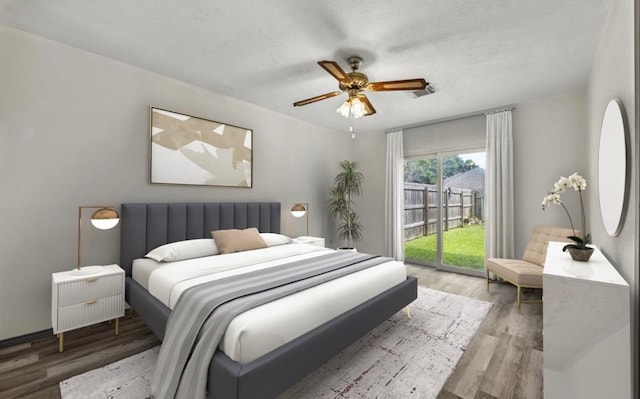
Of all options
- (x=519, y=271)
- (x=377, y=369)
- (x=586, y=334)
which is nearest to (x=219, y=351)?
(x=377, y=369)

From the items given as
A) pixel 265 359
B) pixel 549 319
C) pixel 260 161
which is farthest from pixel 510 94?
pixel 265 359

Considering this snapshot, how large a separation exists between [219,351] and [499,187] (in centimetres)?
435

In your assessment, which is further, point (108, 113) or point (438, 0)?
point (108, 113)

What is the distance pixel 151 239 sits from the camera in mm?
3084

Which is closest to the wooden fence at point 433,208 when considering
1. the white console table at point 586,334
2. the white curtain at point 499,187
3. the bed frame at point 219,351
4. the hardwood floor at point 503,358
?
the white curtain at point 499,187

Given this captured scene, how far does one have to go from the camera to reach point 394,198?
532cm

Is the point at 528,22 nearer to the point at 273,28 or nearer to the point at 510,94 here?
the point at 510,94

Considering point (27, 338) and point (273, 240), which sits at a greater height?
point (273, 240)

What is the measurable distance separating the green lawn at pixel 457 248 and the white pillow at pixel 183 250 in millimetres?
3785

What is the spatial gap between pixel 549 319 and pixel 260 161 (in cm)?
382

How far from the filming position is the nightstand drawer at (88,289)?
228 centimetres

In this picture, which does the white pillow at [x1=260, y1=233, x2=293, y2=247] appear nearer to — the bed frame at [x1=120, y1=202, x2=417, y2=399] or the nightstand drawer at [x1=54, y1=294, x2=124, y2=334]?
the bed frame at [x1=120, y1=202, x2=417, y2=399]

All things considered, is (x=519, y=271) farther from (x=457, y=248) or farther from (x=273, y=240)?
(x=273, y=240)

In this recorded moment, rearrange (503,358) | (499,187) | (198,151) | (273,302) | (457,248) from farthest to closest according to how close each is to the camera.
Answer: (457,248) < (499,187) < (198,151) < (503,358) < (273,302)
